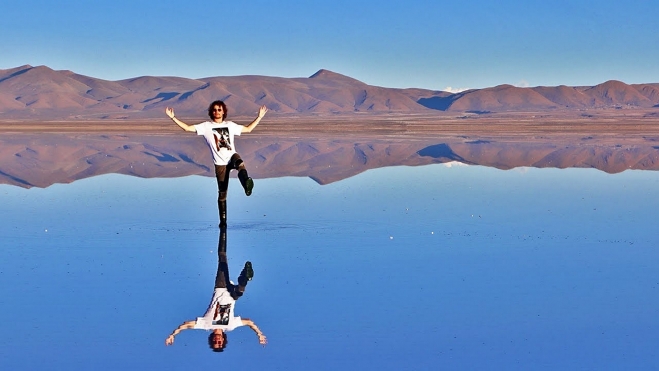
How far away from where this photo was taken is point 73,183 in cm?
1628

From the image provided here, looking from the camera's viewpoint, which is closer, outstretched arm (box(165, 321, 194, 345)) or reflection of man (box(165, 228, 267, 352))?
outstretched arm (box(165, 321, 194, 345))

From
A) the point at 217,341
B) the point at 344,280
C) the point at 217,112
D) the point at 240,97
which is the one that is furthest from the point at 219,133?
the point at 240,97

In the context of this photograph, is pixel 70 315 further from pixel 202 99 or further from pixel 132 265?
pixel 202 99

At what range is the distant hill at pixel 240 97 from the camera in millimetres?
161375

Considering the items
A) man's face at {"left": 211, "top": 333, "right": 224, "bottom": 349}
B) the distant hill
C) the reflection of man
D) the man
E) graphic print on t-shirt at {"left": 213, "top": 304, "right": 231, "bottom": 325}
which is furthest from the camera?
the distant hill

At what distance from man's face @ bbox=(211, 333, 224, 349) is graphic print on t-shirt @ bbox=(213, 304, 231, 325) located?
0.90 ft

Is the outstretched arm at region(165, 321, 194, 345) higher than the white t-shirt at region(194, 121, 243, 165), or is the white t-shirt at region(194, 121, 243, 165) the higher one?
the white t-shirt at region(194, 121, 243, 165)

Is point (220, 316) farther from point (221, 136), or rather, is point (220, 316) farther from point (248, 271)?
point (221, 136)

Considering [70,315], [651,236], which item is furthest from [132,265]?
[651,236]

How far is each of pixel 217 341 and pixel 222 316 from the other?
58 cm

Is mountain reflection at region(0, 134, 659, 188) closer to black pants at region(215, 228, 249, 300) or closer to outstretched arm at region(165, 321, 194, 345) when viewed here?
black pants at region(215, 228, 249, 300)

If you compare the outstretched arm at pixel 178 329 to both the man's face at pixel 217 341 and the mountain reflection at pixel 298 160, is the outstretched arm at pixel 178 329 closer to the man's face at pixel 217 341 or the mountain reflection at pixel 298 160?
the man's face at pixel 217 341

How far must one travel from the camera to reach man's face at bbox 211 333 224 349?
5.57 metres

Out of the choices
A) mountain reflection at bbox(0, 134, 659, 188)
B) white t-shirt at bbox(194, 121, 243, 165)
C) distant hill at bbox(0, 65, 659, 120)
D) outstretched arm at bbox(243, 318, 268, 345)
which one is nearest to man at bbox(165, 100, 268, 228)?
white t-shirt at bbox(194, 121, 243, 165)
